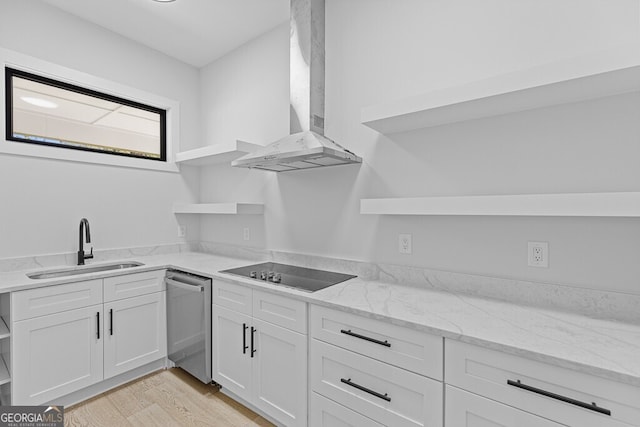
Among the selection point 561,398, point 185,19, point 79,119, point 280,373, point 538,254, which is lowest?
point 280,373

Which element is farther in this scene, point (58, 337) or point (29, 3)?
point (29, 3)

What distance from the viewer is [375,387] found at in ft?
4.58

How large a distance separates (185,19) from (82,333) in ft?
8.21

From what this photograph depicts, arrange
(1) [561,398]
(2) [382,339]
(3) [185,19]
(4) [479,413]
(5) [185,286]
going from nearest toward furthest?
(1) [561,398], (4) [479,413], (2) [382,339], (5) [185,286], (3) [185,19]

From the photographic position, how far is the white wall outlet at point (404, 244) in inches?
75.2

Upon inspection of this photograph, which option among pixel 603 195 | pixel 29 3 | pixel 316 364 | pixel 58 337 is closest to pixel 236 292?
pixel 316 364

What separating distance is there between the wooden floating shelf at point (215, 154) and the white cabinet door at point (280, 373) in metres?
1.43

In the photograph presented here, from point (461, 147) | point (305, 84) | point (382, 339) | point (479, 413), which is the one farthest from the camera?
point (305, 84)

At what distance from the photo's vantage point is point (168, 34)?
272cm

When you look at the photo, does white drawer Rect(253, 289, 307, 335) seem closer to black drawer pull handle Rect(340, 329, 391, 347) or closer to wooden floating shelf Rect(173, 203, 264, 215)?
black drawer pull handle Rect(340, 329, 391, 347)

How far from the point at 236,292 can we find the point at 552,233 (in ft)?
5.91

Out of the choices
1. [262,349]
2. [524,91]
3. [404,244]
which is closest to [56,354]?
[262,349]

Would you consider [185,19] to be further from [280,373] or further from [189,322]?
[280,373]

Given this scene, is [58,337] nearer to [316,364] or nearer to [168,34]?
[316,364]
